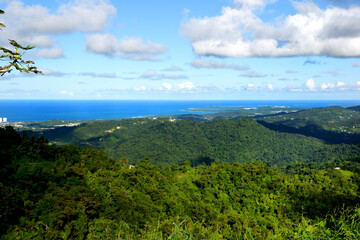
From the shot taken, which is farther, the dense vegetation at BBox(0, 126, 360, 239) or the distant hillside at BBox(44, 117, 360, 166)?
the distant hillside at BBox(44, 117, 360, 166)

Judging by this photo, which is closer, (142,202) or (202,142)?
(142,202)

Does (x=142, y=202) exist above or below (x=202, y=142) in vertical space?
above

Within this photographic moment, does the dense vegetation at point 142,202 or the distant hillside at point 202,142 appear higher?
the dense vegetation at point 142,202

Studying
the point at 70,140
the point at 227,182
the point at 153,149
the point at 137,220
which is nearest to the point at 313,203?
the point at 227,182

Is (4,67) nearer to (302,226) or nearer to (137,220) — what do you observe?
(302,226)

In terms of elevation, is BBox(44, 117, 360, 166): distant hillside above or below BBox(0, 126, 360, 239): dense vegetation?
below
